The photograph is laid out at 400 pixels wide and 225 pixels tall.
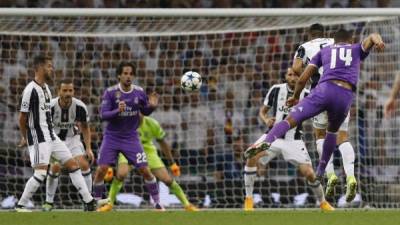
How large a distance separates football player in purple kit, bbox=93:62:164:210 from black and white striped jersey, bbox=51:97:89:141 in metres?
0.34

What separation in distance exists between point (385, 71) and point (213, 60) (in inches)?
110

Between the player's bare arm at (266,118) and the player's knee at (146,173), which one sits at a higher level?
the player's bare arm at (266,118)

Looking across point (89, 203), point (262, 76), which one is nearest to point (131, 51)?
point (262, 76)

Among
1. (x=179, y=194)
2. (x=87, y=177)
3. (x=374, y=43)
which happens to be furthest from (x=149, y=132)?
(x=374, y=43)

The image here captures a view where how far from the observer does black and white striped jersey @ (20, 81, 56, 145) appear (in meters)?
13.5

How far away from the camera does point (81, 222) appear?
1068 cm

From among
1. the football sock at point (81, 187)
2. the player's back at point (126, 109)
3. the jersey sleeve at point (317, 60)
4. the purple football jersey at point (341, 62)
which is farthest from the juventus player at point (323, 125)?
the football sock at point (81, 187)

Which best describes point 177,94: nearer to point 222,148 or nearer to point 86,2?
point 222,148

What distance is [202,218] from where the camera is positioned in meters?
11.1

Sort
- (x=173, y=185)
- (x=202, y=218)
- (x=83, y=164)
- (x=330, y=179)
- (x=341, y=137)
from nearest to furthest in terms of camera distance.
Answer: (x=202, y=218) → (x=330, y=179) → (x=341, y=137) → (x=83, y=164) → (x=173, y=185)

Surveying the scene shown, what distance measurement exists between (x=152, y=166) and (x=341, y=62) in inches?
188

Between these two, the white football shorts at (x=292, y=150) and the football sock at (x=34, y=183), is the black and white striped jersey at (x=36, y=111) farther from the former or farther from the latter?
the white football shorts at (x=292, y=150)

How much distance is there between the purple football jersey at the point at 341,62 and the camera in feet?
40.0

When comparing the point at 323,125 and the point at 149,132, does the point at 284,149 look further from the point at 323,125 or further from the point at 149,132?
the point at 149,132
